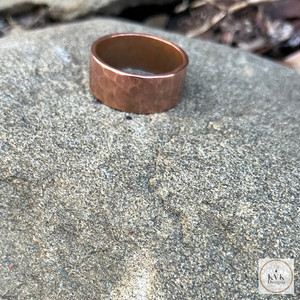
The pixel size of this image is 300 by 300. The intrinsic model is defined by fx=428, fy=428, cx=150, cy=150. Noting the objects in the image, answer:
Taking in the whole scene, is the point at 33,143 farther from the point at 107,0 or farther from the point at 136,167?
the point at 107,0

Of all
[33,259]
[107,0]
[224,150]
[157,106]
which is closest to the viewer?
[33,259]

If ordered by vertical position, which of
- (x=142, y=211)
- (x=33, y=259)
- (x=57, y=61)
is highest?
(x=57, y=61)

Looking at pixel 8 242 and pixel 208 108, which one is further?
pixel 208 108

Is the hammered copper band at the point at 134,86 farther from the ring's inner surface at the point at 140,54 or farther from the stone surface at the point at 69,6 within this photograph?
the stone surface at the point at 69,6

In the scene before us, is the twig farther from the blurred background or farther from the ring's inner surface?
the ring's inner surface

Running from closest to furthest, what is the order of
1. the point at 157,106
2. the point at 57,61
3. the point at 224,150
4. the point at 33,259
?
the point at 33,259
the point at 224,150
the point at 157,106
the point at 57,61

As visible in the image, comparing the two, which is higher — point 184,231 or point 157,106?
point 157,106

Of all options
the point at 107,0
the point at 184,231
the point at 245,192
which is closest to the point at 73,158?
the point at 184,231

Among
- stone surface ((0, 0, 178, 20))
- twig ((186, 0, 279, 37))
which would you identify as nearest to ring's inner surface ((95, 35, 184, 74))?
stone surface ((0, 0, 178, 20))
